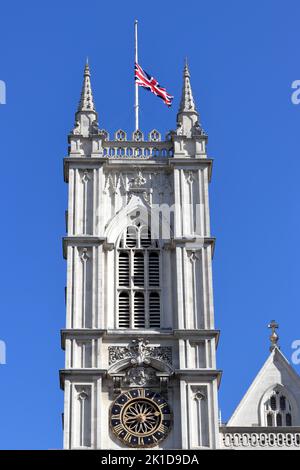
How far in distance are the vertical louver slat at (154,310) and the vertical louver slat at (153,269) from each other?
49 cm

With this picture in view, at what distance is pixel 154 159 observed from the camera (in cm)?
6412

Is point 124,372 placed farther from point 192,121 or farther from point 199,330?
point 192,121

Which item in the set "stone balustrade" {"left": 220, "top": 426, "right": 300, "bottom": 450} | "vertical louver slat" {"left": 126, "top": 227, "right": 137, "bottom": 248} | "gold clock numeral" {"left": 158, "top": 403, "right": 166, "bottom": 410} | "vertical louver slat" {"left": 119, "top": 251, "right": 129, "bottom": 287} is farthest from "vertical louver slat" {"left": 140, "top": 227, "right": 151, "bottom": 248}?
"stone balustrade" {"left": 220, "top": 426, "right": 300, "bottom": 450}

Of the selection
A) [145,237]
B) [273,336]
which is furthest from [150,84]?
[273,336]

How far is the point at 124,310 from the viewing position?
60656 mm

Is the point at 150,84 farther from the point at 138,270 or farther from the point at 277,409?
the point at 277,409

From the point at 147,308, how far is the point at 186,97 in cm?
1067

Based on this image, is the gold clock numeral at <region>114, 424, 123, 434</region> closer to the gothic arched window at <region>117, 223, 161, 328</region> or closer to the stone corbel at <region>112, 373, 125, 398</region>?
the stone corbel at <region>112, 373, 125, 398</region>

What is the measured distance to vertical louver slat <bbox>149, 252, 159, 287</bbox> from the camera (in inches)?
2414

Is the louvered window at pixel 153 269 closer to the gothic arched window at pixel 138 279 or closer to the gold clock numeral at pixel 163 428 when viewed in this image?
the gothic arched window at pixel 138 279

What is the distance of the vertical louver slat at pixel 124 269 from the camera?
61.2 metres

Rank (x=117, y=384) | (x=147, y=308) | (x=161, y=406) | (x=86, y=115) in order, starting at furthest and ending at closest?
(x=86, y=115) < (x=147, y=308) < (x=117, y=384) < (x=161, y=406)
